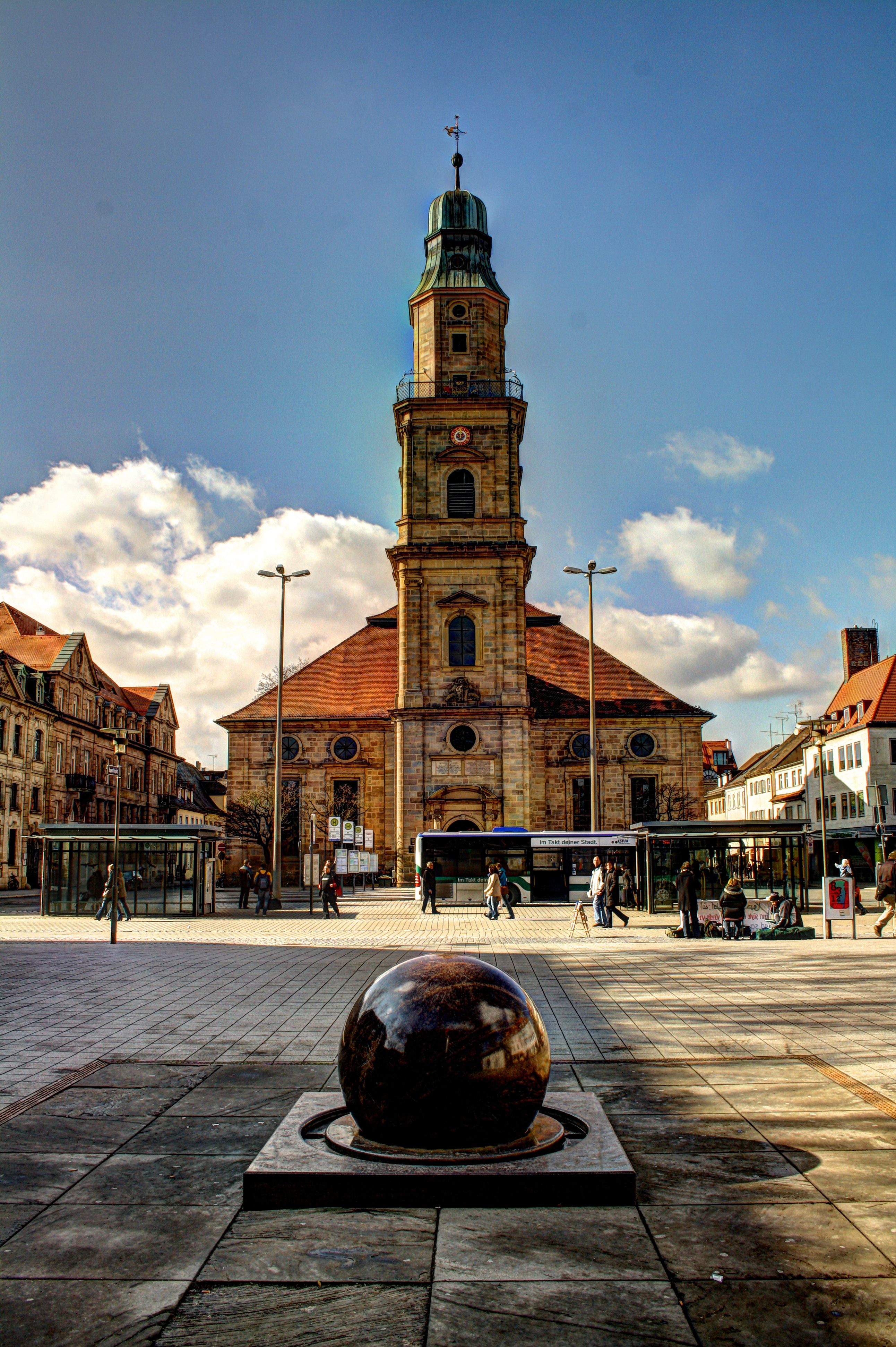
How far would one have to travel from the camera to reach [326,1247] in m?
4.60

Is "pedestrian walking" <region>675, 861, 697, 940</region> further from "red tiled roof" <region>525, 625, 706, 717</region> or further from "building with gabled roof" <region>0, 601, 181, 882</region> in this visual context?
"building with gabled roof" <region>0, 601, 181, 882</region>

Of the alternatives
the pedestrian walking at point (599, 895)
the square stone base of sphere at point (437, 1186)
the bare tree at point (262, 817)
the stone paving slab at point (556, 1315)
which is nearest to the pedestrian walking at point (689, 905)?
the pedestrian walking at point (599, 895)

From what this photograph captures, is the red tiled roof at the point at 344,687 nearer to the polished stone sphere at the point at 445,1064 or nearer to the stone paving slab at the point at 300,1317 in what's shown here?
the polished stone sphere at the point at 445,1064

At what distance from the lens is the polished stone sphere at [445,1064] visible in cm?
520

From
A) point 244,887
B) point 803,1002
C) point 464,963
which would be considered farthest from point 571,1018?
point 244,887

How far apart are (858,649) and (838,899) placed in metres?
51.1

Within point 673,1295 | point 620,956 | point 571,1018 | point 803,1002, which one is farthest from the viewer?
point 620,956

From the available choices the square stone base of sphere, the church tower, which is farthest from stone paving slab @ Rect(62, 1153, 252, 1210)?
the church tower

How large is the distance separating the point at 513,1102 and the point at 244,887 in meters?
31.0

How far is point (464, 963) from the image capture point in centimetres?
561

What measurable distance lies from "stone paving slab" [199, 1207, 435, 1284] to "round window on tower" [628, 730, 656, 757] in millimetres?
52194

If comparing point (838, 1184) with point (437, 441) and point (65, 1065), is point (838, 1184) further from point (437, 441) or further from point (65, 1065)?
point (437, 441)

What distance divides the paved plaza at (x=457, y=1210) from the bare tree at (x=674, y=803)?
139 feet

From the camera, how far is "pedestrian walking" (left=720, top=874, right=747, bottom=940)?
68.5 feet
